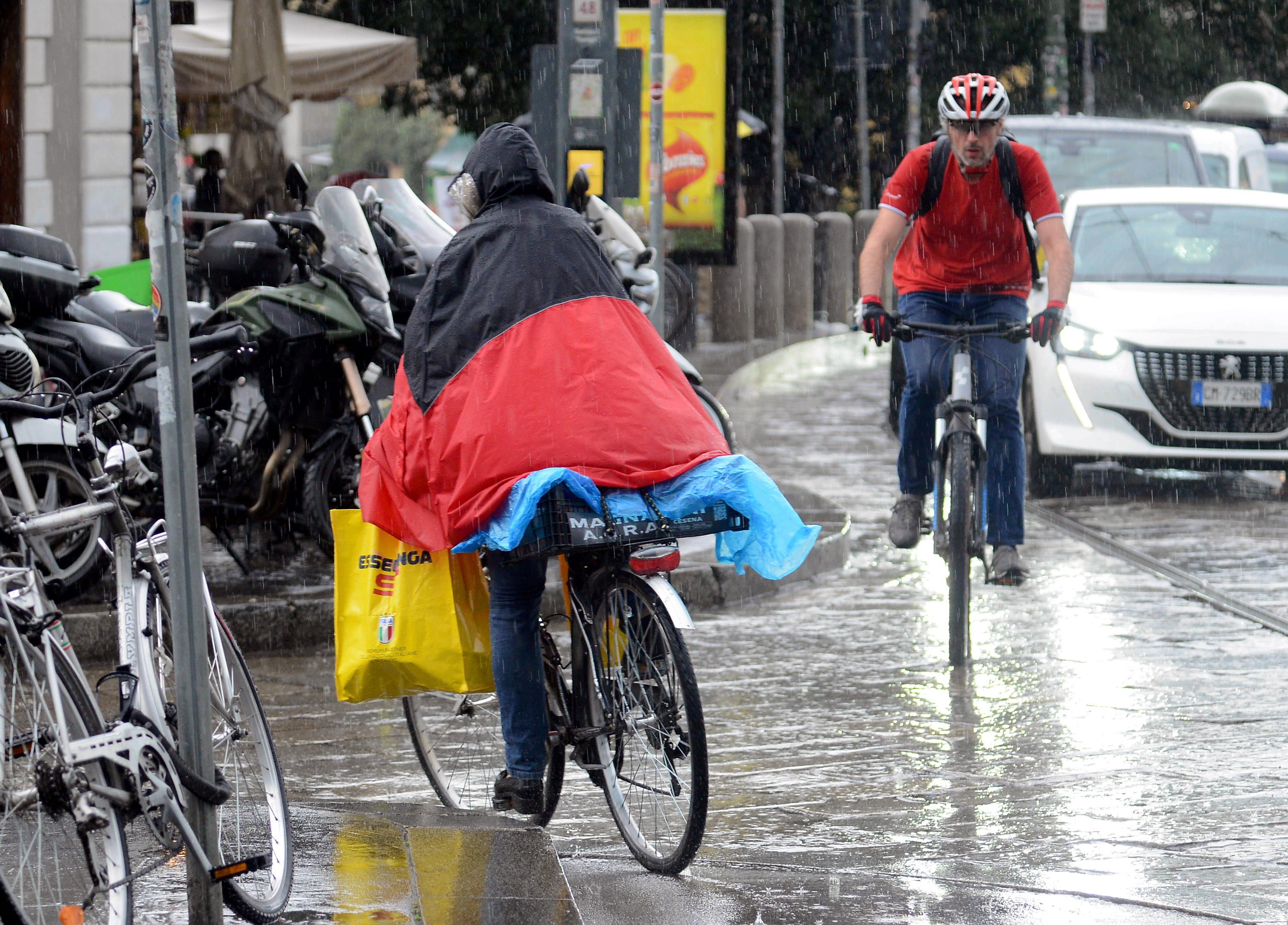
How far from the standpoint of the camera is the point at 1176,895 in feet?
14.2

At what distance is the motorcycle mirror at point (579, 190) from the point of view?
28.9ft

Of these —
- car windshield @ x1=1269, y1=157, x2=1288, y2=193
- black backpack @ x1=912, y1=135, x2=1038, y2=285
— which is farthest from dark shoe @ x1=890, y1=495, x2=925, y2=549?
car windshield @ x1=1269, y1=157, x2=1288, y2=193

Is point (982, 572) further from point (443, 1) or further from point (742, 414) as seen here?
point (443, 1)

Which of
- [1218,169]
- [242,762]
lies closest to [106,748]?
[242,762]

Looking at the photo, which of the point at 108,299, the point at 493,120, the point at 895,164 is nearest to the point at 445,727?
the point at 108,299

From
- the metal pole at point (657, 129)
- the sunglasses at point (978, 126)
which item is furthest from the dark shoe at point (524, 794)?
the metal pole at point (657, 129)

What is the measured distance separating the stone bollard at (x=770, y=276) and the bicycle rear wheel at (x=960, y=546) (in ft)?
47.3

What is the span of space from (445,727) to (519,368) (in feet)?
4.68

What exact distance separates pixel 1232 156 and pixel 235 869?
13269 mm

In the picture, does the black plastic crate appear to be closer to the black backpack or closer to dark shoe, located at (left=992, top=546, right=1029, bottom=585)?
dark shoe, located at (left=992, top=546, right=1029, bottom=585)

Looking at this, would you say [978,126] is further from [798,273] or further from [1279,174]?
[798,273]

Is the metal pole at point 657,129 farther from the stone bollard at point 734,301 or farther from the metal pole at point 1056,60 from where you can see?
the metal pole at point 1056,60

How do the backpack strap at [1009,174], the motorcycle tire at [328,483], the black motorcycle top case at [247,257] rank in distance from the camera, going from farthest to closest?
the black motorcycle top case at [247,257]
the motorcycle tire at [328,483]
the backpack strap at [1009,174]

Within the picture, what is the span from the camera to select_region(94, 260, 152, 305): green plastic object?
9.70 meters
